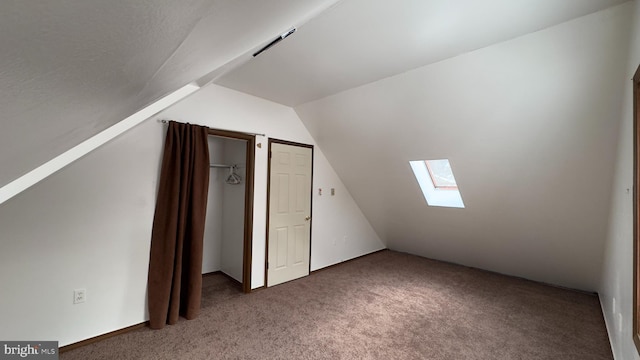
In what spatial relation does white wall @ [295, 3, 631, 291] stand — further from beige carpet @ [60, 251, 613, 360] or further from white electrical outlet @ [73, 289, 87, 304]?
white electrical outlet @ [73, 289, 87, 304]

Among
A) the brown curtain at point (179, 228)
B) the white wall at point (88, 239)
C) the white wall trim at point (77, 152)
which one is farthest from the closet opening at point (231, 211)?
the white wall trim at point (77, 152)

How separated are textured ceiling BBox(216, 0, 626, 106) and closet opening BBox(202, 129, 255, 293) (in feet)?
3.75

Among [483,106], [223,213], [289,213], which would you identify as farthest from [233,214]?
A: [483,106]

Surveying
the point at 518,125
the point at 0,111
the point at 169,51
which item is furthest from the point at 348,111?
the point at 0,111

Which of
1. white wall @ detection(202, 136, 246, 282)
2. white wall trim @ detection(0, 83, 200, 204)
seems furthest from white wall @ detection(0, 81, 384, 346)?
white wall @ detection(202, 136, 246, 282)

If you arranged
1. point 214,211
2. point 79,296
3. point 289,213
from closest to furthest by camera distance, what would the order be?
point 79,296
point 289,213
point 214,211

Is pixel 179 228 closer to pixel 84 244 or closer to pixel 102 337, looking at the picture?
pixel 84 244

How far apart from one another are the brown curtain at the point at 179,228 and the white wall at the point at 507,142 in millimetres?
1600

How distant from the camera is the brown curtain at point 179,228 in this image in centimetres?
245

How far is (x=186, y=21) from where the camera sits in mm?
451

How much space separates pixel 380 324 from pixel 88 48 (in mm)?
2905

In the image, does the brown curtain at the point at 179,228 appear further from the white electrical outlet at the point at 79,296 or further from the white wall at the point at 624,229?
the white wall at the point at 624,229

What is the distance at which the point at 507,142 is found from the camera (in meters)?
2.54

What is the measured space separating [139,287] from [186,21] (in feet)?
9.11
